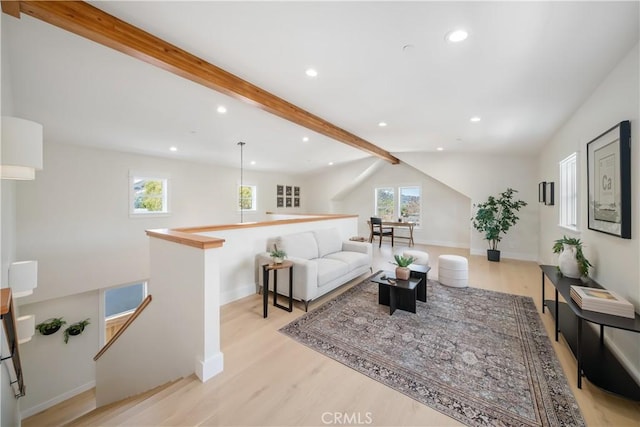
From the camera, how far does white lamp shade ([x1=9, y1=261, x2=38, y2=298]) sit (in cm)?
196

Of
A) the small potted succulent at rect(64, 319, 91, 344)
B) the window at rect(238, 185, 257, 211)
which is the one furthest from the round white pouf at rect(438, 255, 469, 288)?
the small potted succulent at rect(64, 319, 91, 344)

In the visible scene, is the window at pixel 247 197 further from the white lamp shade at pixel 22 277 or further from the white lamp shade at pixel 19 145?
the white lamp shade at pixel 19 145

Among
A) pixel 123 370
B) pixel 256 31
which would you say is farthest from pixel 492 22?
pixel 123 370

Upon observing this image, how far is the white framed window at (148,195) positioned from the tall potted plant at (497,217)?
7195 millimetres

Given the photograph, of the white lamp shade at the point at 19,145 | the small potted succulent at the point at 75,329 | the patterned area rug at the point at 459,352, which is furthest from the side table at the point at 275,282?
the small potted succulent at the point at 75,329

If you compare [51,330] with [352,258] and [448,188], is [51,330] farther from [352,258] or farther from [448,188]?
[448,188]

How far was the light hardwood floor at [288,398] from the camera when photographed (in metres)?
1.52

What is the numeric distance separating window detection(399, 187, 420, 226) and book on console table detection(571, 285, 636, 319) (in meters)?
5.98

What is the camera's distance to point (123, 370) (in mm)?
2854

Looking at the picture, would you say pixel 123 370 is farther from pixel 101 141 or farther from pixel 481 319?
pixel 481 319

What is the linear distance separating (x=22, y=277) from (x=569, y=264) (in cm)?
493

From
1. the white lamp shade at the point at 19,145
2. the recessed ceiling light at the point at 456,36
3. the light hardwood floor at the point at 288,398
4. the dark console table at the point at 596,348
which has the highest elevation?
the recessed ceiling light at the point at 456,36

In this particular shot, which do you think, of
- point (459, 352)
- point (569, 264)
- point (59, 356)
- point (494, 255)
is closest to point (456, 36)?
point (569, 264)

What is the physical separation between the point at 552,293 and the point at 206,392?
4.53 m
